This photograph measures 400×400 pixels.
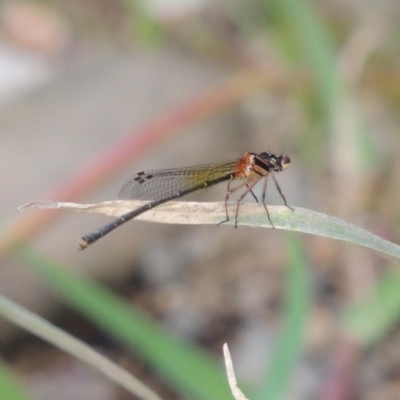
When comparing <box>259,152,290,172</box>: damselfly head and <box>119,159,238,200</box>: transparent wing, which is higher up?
<box>259,152,290,172</box>: damselfly head

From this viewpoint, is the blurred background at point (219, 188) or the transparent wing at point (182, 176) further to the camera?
the blurred background at point (219, 188)

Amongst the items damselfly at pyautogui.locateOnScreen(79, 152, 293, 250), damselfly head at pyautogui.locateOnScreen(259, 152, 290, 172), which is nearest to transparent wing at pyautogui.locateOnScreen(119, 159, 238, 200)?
damselfly at pyautogui.locateOnScreen(79, 152, 293, 250)

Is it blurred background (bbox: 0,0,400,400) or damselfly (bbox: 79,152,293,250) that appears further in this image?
blurred background (bbox: 0,0,400,400)

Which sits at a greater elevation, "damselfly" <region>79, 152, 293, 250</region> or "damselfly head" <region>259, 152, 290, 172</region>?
"damselfly head" <region>259, 152, 290, 172</region>

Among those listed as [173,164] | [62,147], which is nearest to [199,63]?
[173,164]

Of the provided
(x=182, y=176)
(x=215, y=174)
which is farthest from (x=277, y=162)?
(x=182, y=176)

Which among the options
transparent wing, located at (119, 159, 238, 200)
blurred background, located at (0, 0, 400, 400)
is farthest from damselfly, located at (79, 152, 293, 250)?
blurred background, located at (0, 0, 400, 400)

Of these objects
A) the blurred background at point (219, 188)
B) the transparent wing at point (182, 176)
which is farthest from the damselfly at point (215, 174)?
the blurred background at point (219, 188)

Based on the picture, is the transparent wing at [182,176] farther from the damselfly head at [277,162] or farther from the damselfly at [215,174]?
the damselfly head at [277,162]

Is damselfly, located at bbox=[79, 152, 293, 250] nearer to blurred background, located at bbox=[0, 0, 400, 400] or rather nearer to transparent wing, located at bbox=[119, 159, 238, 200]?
transparent wing, located at bbox=[119, 159, 238, 200]
